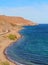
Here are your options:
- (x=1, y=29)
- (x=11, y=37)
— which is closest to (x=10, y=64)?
(x=11, y=37)

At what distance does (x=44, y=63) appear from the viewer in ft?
91.8

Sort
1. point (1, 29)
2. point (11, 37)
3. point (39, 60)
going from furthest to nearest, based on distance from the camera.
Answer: point (1, 29), point (11, 37), point (39, 60)

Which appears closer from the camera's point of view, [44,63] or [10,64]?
[10,64]

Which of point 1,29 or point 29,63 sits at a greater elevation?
point 1,29

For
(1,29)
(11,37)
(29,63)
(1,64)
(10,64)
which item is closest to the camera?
(1,64)

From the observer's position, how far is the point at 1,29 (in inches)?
Answer: 3194

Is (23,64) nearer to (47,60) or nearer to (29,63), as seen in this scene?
(29,63)

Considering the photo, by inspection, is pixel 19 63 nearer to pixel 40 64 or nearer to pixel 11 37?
pixel 40 64

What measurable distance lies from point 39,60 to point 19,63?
147 inches

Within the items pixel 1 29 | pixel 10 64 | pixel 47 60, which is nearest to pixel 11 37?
pixel 1 29

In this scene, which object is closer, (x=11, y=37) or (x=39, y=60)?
(x=39, y=60)

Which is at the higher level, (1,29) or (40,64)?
(1,29)

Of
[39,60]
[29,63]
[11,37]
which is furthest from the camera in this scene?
[11,37]

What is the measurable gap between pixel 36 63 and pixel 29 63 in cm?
91
